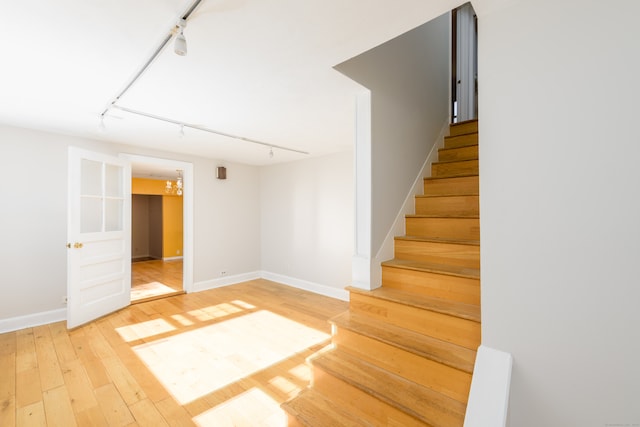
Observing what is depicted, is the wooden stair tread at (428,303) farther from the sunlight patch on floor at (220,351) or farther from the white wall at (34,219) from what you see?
the white wall at (34,219)

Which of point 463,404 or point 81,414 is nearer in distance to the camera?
point 463,404

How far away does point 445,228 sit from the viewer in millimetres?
1958

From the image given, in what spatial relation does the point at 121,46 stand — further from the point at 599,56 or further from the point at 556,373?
the point at 556,373

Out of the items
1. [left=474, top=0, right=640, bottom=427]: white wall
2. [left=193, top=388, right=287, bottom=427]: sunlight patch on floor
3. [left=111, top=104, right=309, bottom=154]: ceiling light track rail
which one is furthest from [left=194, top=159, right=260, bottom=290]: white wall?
[left=474, top=0, right=640, bottom=427]: white wall

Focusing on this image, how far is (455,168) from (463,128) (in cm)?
77

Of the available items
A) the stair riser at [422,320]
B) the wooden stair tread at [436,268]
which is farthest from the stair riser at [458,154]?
the stair riser at [422,320]

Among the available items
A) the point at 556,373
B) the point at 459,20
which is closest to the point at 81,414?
the point at 556,373

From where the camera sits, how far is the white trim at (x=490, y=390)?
2.71ft

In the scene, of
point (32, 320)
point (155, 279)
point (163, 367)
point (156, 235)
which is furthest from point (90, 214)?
point (156, 235)

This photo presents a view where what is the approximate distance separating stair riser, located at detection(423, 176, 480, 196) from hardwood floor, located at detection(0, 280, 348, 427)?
182cm

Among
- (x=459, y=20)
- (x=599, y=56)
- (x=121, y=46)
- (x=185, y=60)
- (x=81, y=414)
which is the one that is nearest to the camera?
(x=599, y=56)

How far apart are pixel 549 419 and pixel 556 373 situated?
187mm

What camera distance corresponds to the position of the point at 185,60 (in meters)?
1.59

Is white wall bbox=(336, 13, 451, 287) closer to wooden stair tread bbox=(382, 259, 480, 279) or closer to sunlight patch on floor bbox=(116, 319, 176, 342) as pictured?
wooden stair tread bbox=(382, 259, 480, 279)
